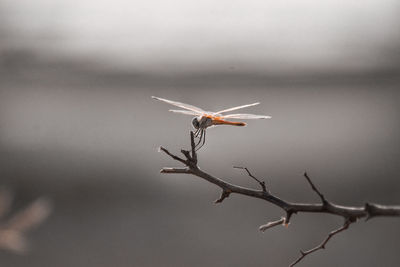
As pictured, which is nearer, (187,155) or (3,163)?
(187,155)

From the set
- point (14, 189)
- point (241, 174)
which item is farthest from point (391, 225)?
point (14, 189)

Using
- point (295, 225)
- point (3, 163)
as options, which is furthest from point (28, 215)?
point (3, 163)

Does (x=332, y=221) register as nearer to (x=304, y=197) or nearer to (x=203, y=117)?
(x=304, y=197)

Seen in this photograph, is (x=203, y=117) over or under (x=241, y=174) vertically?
over

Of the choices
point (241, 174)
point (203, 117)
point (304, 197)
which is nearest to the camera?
point (203, 117)

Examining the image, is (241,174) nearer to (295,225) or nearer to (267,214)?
(267,214)

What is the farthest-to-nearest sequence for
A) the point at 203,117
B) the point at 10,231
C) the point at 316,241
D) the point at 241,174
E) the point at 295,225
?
the point at 241,174 → the point at 295,225 → the point at 316,241 → the point at 10,231 → the point at 203,117

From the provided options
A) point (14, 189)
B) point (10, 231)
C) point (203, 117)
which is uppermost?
point (203, 117)

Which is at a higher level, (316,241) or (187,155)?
(187,155)

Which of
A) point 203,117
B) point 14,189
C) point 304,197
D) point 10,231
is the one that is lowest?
point 14,189
